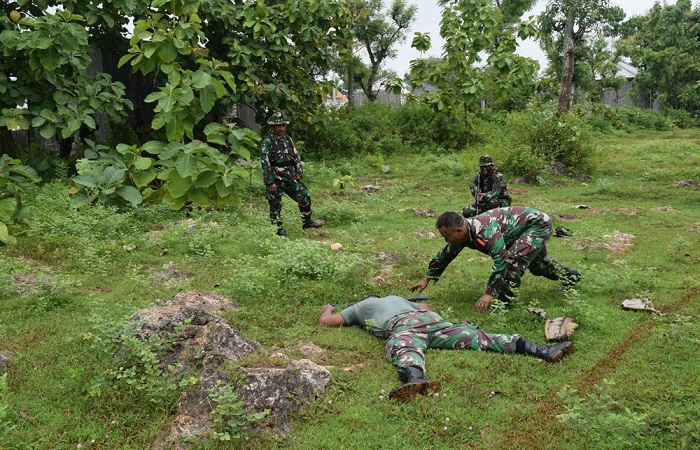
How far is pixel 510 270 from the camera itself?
5.19 metres

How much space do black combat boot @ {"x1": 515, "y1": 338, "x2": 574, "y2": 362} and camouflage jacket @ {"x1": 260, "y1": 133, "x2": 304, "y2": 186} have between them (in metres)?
5.07

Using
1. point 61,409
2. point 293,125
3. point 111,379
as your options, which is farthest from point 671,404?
point 293,125

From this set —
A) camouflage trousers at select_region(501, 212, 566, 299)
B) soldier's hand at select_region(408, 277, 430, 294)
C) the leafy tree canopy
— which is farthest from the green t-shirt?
the leafy tree canopy

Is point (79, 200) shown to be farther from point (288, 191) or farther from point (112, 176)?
point (288, 191)

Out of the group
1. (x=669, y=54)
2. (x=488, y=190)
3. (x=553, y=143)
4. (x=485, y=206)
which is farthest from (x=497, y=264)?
(x=669, y=54)

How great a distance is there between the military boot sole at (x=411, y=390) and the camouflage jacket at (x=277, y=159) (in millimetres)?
5296

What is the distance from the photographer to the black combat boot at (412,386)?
3.64 m

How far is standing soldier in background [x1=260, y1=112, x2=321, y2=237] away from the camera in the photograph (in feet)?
27.9

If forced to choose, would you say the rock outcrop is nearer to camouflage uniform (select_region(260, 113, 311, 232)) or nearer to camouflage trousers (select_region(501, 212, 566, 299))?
camouflage trousers (select_region(501, 212, 566, 299))

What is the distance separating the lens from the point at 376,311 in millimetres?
4758

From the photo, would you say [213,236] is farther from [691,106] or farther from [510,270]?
[691,106]

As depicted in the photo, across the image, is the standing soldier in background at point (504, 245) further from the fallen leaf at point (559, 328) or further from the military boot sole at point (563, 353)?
the military boot sole at point (563, 353)

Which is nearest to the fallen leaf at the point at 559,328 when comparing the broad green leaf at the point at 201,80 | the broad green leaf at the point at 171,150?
the broad green leaf at the point at 201,80

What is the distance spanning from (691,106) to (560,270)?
87.3ft
